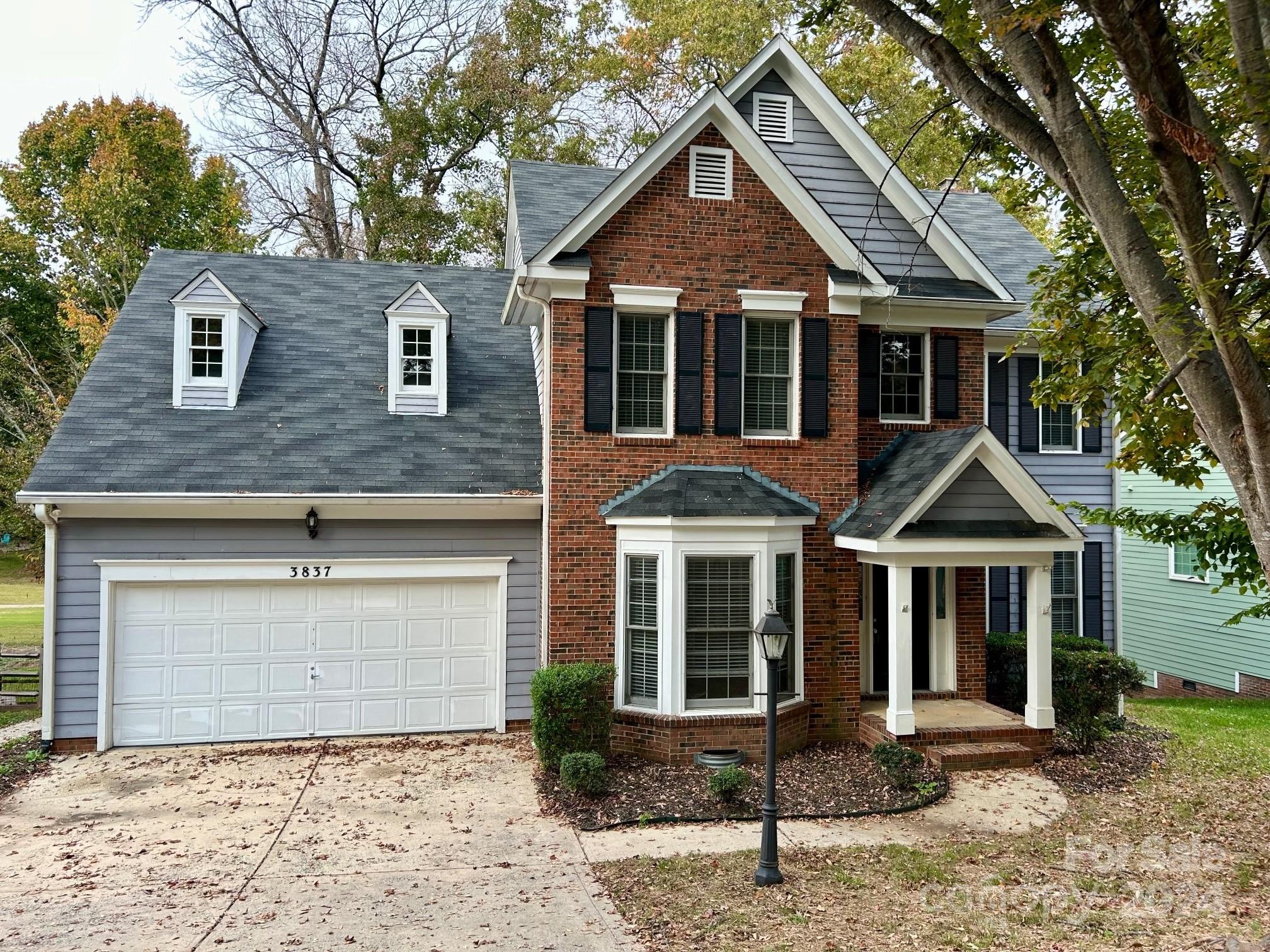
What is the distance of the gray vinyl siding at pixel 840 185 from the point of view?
40.9 ft

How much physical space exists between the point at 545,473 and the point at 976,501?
214 inches

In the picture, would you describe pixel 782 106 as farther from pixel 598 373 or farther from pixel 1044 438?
pixel 1044 438

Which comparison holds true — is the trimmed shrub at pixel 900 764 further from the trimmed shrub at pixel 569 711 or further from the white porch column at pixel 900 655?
the trimmed shrub at pixel 569 711

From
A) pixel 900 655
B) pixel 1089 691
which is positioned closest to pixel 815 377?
pixel 900 655

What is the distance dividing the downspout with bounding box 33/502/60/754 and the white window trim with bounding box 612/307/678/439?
23.5ft

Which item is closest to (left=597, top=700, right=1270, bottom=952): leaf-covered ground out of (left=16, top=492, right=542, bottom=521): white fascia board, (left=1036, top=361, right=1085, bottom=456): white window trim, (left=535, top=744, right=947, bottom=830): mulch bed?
(left=535, top=744, right=947, bottom=830): mulch bed

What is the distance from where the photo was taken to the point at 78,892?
6.77m

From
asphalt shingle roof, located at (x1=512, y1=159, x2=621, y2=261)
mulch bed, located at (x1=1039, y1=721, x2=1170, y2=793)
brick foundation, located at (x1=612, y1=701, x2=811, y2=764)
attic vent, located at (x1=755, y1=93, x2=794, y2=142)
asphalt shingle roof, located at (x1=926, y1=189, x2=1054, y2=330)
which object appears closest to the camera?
mulch bed, located at (x1=1039, y1=721, x2=1170, y2=793)

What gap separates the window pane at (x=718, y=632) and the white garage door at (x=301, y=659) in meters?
3.16

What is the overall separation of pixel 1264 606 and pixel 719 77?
20963mm

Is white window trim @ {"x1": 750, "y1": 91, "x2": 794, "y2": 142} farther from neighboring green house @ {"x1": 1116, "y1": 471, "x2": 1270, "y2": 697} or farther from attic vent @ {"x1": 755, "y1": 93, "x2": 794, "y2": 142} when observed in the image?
neighboring green house @ {"x1": 1116, "y1": 471, "x2": 1270, "y2": 697}

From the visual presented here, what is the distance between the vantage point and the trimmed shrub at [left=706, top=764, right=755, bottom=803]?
8570 mm

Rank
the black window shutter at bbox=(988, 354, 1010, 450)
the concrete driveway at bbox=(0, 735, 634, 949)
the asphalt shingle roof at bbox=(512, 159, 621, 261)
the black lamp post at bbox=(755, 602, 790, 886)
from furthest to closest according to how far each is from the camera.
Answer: the black window shutter at bbox=(988, 354, 1010, 450)
the asphalt shingle roof at bbox=(512, 159, 621, 261)
the black lamp post at bbox=(755, 602, 790, 886)
the concrete driveway at bbox=(0, 735, 634, 949)

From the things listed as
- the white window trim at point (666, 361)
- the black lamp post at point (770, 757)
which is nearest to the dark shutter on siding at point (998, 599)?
the white window trim at point (666, 361)
